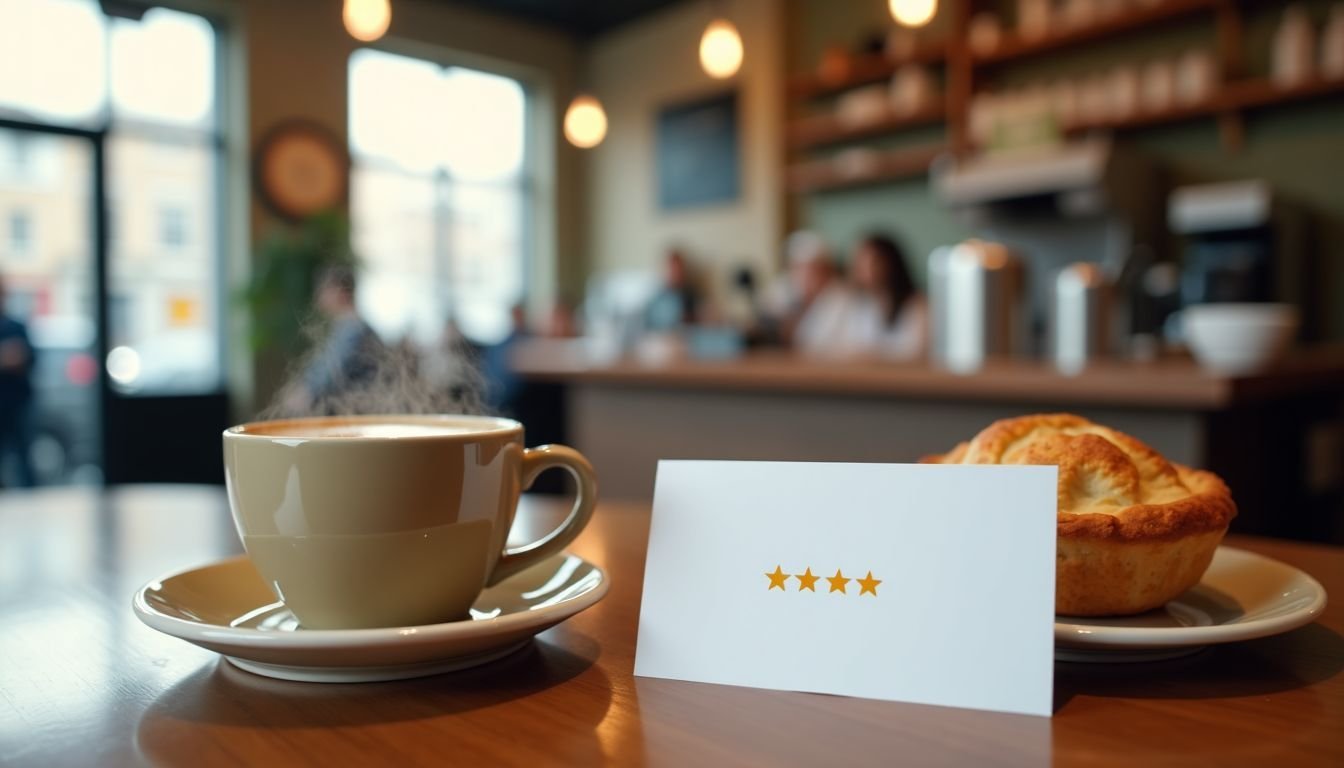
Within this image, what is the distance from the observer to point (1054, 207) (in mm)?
4363

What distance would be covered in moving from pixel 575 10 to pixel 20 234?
361cm

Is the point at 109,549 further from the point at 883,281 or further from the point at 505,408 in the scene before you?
the point at 883,281

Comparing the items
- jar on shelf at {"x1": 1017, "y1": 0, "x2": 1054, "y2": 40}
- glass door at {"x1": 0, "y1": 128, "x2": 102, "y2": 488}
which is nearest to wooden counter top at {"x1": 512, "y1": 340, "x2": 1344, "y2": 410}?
jar on shelf at {"x1": 1017, "y1": 0, "x2": 1054, "y2": 40}

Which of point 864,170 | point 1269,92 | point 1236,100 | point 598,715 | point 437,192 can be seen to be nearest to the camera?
point 598,715

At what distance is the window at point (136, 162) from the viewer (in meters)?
5.11

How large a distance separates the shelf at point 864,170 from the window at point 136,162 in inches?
134

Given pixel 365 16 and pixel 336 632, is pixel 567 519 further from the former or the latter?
pixel 365 16

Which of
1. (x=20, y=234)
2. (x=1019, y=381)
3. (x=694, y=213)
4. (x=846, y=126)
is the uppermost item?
(x=846, y=126)

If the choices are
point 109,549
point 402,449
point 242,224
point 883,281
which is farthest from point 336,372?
point 242,224

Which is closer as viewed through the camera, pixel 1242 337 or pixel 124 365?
pixel 1242 337

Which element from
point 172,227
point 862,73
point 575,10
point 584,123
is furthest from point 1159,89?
point 172,227

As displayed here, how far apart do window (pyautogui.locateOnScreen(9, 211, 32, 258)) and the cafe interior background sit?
0.06ft

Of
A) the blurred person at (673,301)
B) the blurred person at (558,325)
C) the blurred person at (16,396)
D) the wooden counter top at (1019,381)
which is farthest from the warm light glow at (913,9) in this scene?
the blurred person at (16,396)

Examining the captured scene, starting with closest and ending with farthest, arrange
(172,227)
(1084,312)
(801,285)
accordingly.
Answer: (1084,312)
(801,285)
(172,227)
